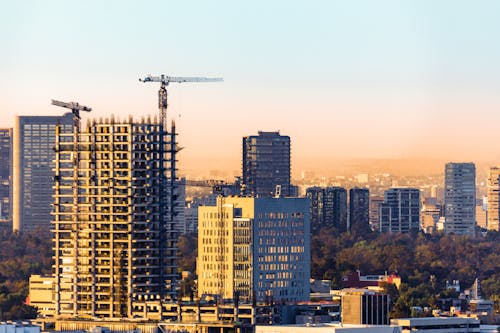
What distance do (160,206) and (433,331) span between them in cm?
1971

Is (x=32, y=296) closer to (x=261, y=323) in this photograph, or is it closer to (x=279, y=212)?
(x=279, y=212)

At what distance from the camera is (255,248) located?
Answer: 16675 centimetres

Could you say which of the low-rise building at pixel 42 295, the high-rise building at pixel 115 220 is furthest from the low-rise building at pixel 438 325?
the low-rise building at pixel 42 295

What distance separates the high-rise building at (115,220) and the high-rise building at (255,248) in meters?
7.51

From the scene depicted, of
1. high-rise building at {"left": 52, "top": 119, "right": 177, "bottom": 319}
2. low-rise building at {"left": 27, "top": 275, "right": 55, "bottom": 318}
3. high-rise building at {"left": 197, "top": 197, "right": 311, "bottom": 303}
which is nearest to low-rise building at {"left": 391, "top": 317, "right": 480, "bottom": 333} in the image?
high-rise building at {"left": 197, "top": 197, "right": 311, "bottom": 303}

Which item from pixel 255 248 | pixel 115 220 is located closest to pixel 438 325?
pixel 255 248

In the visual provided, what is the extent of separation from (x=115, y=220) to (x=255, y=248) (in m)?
11.9

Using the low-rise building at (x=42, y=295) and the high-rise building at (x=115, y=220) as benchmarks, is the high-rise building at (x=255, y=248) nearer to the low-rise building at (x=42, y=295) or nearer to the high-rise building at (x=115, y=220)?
the high-rise building at (x=115, y=220)

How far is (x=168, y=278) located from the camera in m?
158

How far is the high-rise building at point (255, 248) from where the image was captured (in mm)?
166125

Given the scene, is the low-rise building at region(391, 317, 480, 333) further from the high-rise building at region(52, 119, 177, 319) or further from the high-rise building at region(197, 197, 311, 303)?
the high-rise building at region(52, 119, 177, 319)

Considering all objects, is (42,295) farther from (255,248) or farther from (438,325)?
(438,325)

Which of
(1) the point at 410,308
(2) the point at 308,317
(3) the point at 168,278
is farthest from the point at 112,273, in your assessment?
(1) the point at 410,308

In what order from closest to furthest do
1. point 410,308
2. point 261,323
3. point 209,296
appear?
point 261,323 → point 209,296 → point 410,308
